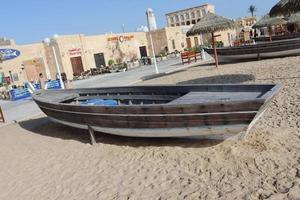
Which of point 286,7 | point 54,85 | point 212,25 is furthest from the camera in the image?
point 54,85

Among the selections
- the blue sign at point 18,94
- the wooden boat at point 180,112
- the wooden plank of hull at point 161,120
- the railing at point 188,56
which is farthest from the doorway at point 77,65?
the wooden plank of hull at point 161,120

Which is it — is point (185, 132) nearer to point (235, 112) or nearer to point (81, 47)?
point (235, 112)

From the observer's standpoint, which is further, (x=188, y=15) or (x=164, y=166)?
(x=188, y=15)

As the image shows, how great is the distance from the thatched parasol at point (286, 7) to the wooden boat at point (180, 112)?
5056 mm

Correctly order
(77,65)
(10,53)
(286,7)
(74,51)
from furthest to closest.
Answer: (77,65), (74,51), (10,53), (286,7)

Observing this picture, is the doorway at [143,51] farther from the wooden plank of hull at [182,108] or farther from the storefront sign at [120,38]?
the wooden plank of hull at [182,108]

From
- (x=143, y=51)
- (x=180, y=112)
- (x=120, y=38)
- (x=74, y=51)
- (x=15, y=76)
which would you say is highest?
(x=120, y=38)

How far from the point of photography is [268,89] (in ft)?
21.2

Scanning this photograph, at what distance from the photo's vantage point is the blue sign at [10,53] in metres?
23.3

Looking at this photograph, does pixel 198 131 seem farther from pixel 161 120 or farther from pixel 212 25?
pixel 212 25

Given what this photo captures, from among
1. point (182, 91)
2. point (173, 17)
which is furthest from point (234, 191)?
point (173, 17)

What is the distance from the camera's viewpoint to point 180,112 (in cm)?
632

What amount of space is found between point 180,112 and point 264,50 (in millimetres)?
13067

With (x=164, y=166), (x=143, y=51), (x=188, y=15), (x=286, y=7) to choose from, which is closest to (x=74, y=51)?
(x=143, y=51)
